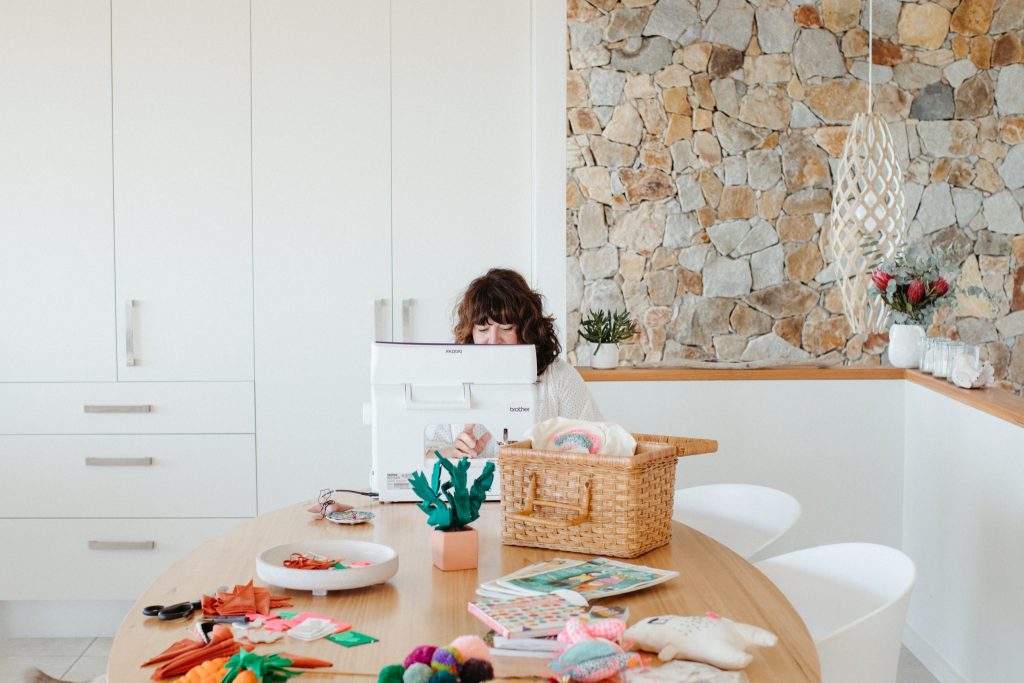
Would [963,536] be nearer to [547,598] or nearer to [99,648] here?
[547,598]

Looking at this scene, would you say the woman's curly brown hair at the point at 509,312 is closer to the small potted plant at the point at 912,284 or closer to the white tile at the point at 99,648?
the small potted plant at the point at 912,284

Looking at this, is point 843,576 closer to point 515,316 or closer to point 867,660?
point 867,660

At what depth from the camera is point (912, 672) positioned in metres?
3.20

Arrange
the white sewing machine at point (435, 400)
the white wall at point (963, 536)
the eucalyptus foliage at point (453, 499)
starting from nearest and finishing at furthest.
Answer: the eucalyptus foliage at point (453, 499)
the white sewing machine at point (435, 400)
the white wall at point (963, 536)

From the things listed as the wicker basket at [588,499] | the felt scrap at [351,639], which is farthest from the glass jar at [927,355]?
the felt scrap at [351,639]

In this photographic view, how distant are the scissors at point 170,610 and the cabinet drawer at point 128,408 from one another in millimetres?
2124

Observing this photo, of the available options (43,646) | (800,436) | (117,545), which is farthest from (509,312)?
(43,646)

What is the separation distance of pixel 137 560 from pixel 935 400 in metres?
2.66

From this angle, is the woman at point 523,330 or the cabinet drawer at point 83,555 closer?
the woman at point 523,330

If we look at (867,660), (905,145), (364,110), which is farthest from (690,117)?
(867,660)

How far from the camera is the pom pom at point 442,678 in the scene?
116cm

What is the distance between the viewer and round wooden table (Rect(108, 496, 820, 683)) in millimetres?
1347

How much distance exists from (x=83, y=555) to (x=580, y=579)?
8.39 ft

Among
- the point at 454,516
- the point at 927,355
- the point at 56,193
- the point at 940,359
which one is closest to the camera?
the point at 454,516
